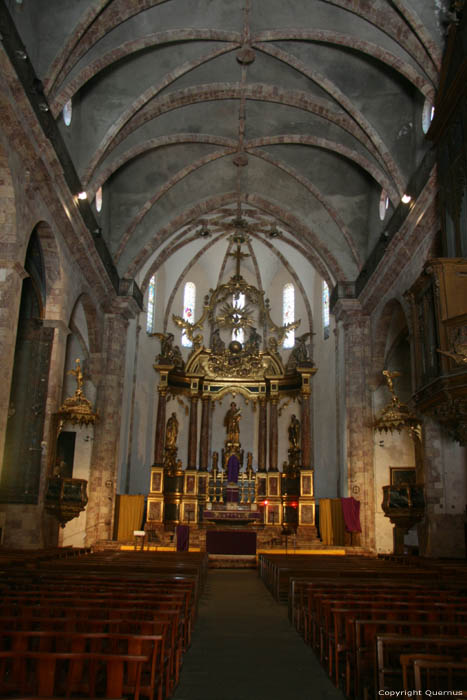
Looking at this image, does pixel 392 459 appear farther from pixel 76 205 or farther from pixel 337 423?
pixel 76 205

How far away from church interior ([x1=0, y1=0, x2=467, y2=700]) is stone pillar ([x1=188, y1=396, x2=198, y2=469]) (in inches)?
8.6

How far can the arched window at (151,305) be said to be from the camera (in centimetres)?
2781

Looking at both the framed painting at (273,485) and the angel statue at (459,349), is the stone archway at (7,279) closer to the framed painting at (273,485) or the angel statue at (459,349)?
the angel statue at (459,349)

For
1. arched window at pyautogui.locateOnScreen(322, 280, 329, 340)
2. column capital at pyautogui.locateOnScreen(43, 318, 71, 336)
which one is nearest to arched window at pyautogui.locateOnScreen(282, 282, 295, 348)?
arched window at pyautogui.locateOnScreen(322, 280, 329, 340)

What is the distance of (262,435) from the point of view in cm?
2622

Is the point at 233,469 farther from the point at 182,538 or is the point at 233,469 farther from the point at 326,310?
the point at 326,310

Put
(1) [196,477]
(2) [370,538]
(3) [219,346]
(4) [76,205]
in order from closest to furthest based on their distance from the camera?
(4) [76,205] < (2) [370,538] < (1) [196,477] < (3) [219,346]

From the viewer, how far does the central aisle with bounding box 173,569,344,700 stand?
17.5 ft

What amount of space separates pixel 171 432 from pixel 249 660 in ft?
65.1

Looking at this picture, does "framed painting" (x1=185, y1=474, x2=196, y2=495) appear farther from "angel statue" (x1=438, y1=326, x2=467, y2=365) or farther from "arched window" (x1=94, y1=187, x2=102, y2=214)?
"angel statue" (x1=438, y1=326, x2=467, y2=365)

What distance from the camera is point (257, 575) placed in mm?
16078

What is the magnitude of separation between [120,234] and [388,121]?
969 cm

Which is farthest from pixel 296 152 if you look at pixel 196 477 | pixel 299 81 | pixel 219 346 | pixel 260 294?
pixel 196 477

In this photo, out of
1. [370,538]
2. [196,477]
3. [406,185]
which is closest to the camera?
[406,185]
